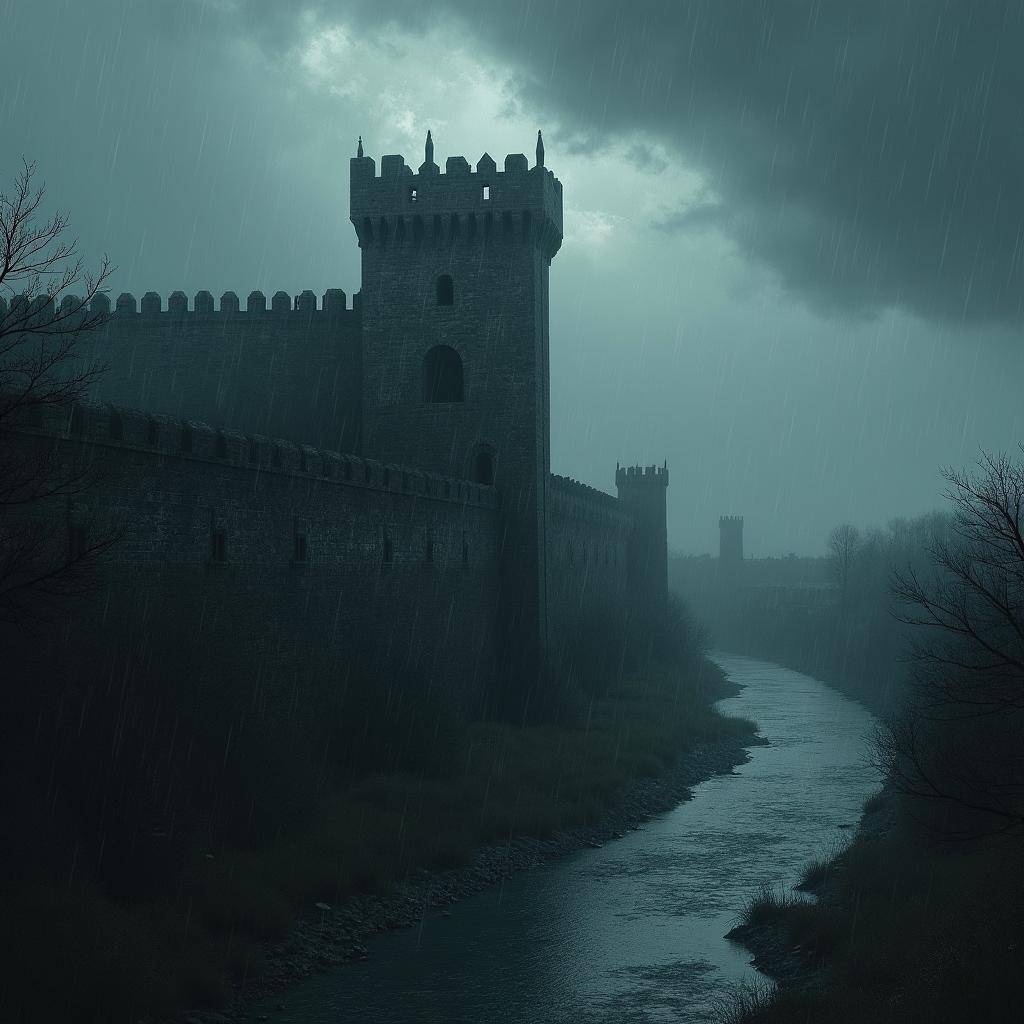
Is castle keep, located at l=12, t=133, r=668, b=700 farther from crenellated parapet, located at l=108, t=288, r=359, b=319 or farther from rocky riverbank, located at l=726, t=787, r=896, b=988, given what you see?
rocky riverbank, located at l=726, t=787, r=896, b=988

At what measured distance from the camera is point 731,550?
109375mm

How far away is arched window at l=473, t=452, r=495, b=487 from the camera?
94.2 ft

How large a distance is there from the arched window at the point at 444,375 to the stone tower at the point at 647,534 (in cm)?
2192

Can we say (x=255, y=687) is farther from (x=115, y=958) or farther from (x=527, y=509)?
(x=527, y=509)

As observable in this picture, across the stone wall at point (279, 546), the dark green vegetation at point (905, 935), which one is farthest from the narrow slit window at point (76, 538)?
the dark green vegetation at point (905, 935)

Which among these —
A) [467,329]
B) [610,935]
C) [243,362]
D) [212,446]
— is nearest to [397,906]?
[610,935]

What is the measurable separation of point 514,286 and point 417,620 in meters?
9.35

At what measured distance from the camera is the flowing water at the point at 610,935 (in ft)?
41.3

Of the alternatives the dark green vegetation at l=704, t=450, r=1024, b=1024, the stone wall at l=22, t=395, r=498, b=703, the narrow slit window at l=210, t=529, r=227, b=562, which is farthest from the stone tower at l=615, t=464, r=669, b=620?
the narrow slit window at l=210, t=529, r=227, b=562

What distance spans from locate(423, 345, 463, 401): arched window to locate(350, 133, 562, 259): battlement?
9.04 feet

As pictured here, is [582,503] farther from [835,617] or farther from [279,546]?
[835,617]

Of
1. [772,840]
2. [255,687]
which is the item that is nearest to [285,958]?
[255,687]

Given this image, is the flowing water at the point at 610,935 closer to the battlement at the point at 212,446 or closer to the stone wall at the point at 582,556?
the battlement at the point at 212,446

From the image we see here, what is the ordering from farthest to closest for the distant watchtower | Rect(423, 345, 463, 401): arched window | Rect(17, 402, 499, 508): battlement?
the distant watchtower → Rect(423, 345, 463, 401): arched window → Rect(17, 402, 499, 508): battlement
